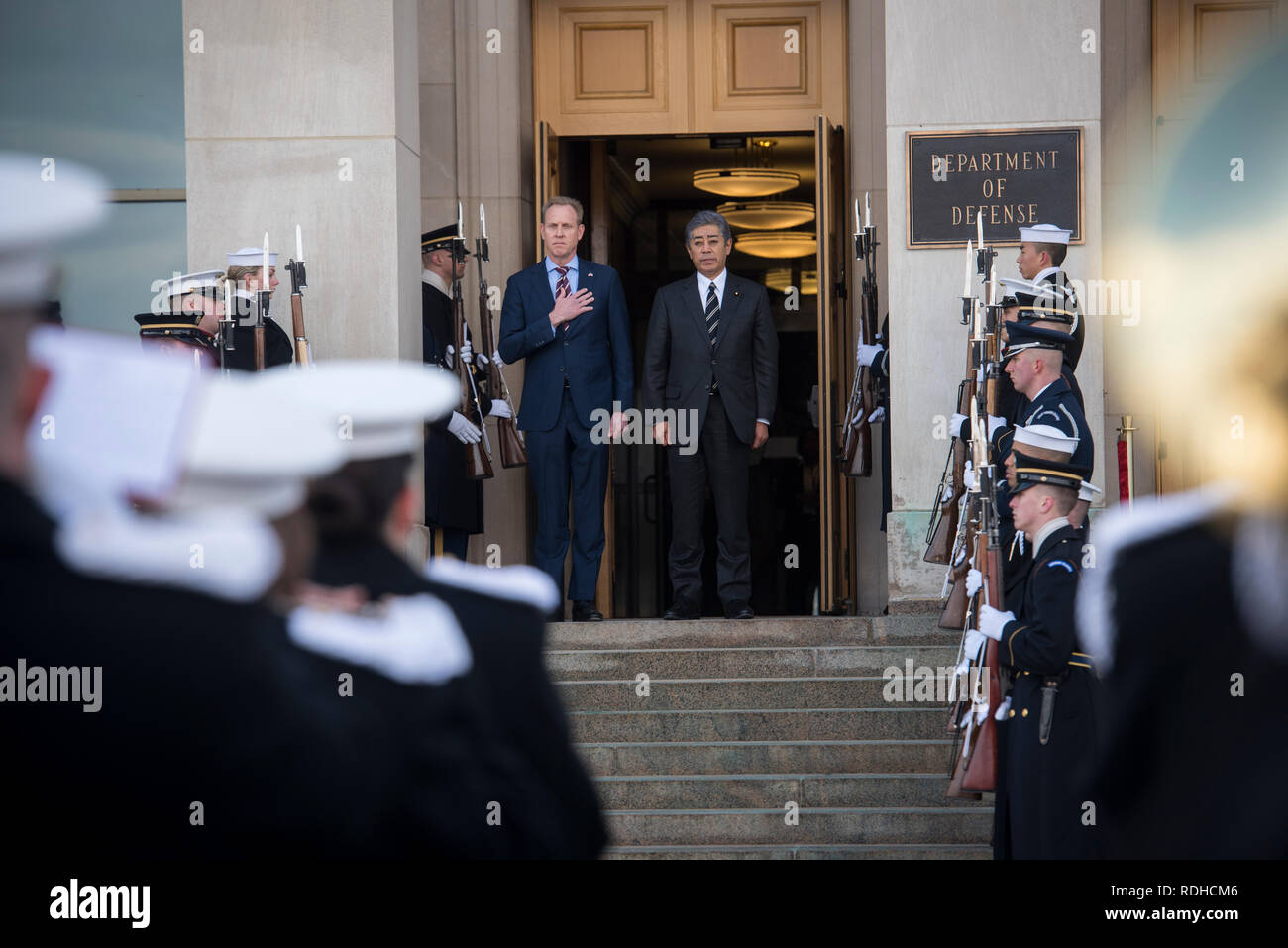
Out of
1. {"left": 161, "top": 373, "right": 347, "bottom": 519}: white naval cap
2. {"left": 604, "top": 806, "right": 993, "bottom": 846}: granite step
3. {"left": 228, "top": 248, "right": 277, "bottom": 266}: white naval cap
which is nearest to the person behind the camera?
{"left": 161, "top": 373, "right": 347, "bottom": 519}: white naval cap

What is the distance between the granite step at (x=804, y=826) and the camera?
19.7ft

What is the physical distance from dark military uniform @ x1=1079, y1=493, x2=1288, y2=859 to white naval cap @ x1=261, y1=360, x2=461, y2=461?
1145 mm

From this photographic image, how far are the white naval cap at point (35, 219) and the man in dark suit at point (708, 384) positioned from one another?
19.6ft

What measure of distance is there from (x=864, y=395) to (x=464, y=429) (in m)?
2.14

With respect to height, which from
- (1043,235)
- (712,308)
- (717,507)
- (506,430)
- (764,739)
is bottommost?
(764,739)

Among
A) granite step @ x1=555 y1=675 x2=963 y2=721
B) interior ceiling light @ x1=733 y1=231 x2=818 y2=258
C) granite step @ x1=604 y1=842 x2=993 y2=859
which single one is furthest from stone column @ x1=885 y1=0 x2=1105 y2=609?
interior ceiling light @ x1=733 y1=231 x2=818 y2=258

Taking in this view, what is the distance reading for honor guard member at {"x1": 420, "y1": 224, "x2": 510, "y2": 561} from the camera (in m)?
8.00

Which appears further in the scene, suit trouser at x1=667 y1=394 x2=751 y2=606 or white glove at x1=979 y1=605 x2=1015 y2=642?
suit trouser at x1=667 y1=394 x2=751 y2=606

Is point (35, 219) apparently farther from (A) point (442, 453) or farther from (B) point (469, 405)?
(A) point (442, 453)

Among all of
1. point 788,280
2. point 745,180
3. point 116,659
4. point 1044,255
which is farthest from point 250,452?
point 788,280

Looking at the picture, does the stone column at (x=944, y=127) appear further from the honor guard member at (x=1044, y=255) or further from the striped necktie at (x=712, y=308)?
the striped necktie at (x=712, y=308)

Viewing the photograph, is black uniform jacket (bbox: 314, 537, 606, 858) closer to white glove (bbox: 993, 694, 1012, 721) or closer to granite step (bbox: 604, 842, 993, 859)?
white glove (bbox: 993, 694, 1012, 721)

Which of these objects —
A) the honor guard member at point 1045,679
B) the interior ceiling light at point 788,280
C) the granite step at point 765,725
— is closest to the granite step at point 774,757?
the granite step at point 765,725

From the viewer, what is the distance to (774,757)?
6.43 metres
